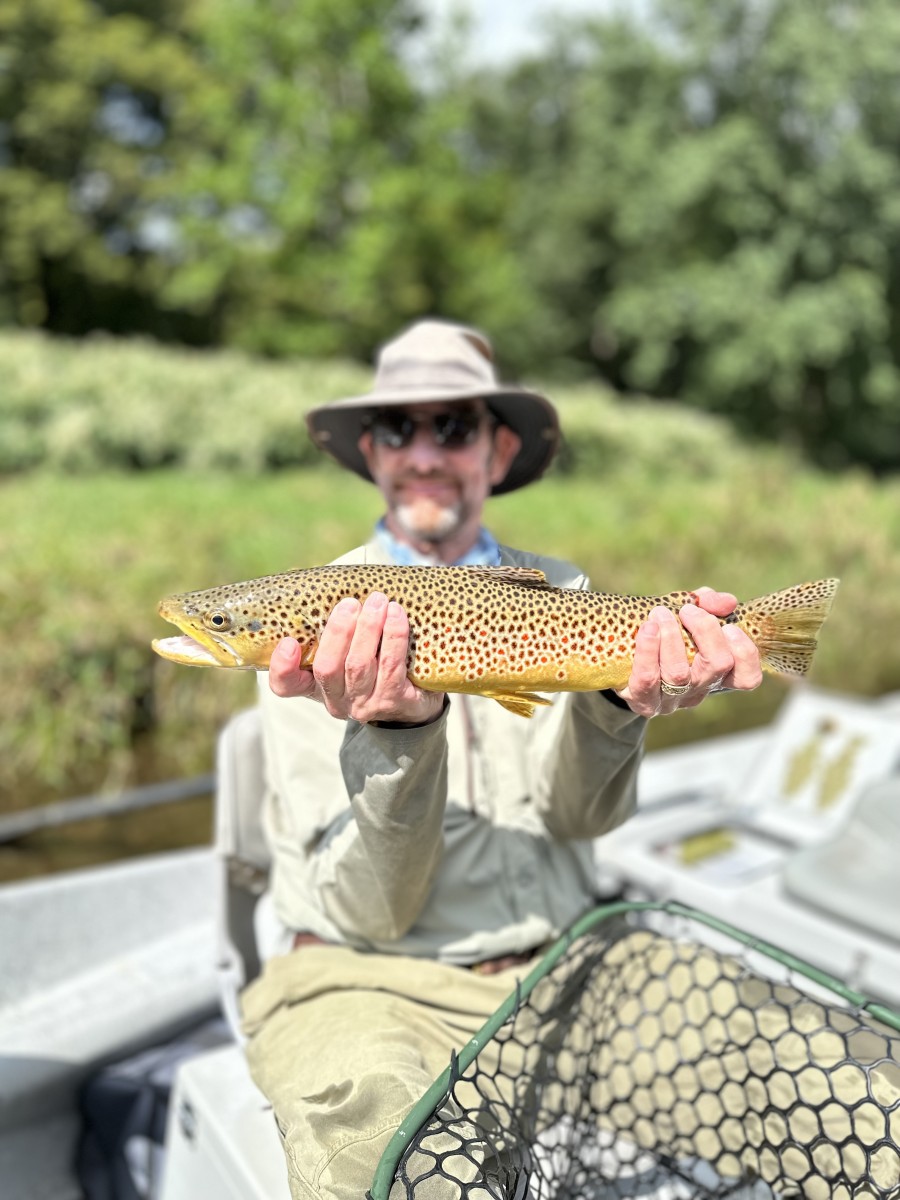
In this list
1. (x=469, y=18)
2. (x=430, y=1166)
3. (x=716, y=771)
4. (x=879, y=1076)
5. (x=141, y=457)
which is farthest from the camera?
(x=469, y=18)

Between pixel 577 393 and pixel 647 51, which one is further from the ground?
pixel 647 51

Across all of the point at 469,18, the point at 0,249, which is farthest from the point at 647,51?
the point at 0,249

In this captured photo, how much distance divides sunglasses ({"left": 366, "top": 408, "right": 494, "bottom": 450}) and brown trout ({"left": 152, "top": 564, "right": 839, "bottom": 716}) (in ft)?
2.13

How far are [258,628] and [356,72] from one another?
2331 cm

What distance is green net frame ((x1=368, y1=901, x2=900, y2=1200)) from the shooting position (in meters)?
2.07

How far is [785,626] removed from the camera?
6.39 ft

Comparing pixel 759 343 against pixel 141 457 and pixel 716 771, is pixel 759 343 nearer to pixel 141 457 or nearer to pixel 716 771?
pixel 141 457

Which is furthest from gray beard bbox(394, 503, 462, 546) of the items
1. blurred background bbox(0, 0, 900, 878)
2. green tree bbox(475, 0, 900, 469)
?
green tree bbox(475, 0, 900, 469)

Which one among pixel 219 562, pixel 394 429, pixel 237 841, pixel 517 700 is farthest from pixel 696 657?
pixel 219 562

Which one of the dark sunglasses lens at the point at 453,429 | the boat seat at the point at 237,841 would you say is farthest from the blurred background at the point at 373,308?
the dark sunglasses lens at the point at 453,429

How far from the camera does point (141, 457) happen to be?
591 inches

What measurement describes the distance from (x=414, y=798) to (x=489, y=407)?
122 centimetres

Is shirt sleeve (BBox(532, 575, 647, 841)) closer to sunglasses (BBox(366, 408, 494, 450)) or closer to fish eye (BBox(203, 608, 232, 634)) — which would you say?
sunglasses (BBox(366, 408, 494, 450))

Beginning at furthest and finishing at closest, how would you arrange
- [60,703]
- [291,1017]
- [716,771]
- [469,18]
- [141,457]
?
[469,18] → [141,457] → [60,703] → [716,771] → [291,1017]
